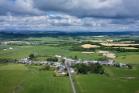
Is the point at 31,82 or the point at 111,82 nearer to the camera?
the point at 31,82

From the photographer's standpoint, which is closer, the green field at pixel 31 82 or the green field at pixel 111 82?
the green field at pixel 31 82

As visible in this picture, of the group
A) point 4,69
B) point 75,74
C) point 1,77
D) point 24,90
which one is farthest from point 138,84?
point 4,69

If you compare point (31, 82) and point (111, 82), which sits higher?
point (31, 82)

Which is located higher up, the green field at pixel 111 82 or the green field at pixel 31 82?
Result: the green field at pixel 31 82

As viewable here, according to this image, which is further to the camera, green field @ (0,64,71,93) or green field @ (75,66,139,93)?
green field @ (75,66,139,93)
